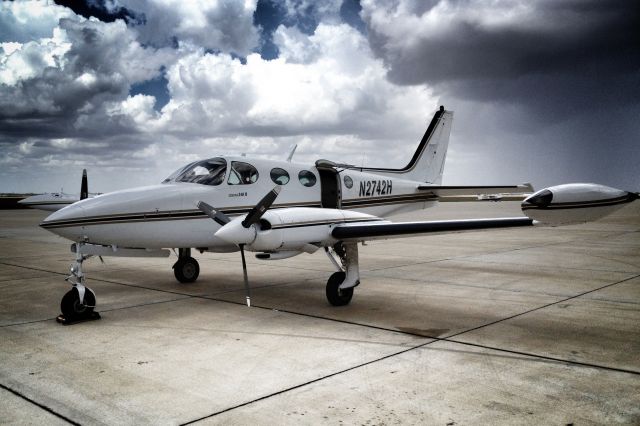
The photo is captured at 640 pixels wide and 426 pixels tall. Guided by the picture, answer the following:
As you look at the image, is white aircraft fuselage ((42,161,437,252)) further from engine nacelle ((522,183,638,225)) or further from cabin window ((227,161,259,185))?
engine nacelle ((522,183,638,225))

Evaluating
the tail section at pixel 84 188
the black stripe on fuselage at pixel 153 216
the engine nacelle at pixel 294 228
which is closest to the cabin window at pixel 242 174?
the black stripe on fuselage at pixel 153 216

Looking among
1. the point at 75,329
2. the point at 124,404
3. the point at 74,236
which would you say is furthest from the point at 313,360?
the point at 74,236

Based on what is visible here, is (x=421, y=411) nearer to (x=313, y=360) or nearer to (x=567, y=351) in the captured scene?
(x=313, y=360)

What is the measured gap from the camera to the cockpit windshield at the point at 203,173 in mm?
9680

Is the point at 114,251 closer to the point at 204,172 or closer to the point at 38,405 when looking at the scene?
the point at 204,172

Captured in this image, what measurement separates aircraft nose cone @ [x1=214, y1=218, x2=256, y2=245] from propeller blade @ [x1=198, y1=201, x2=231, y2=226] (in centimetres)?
74

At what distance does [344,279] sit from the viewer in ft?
29.0

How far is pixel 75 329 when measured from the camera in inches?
286

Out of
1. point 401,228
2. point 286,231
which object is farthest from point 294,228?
point 401,228

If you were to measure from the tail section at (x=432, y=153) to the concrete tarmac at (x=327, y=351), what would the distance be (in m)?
4.09

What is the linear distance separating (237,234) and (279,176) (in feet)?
9.98

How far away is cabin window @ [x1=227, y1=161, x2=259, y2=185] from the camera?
985cm

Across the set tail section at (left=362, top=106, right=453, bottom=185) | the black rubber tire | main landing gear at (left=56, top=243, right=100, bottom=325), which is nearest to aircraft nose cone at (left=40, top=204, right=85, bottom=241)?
main landing gear at (left=56, top=243, right=100, bottom=325)

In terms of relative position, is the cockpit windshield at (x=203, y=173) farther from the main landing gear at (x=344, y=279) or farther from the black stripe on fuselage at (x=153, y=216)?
the main landing gear at (x=344, y=279)
